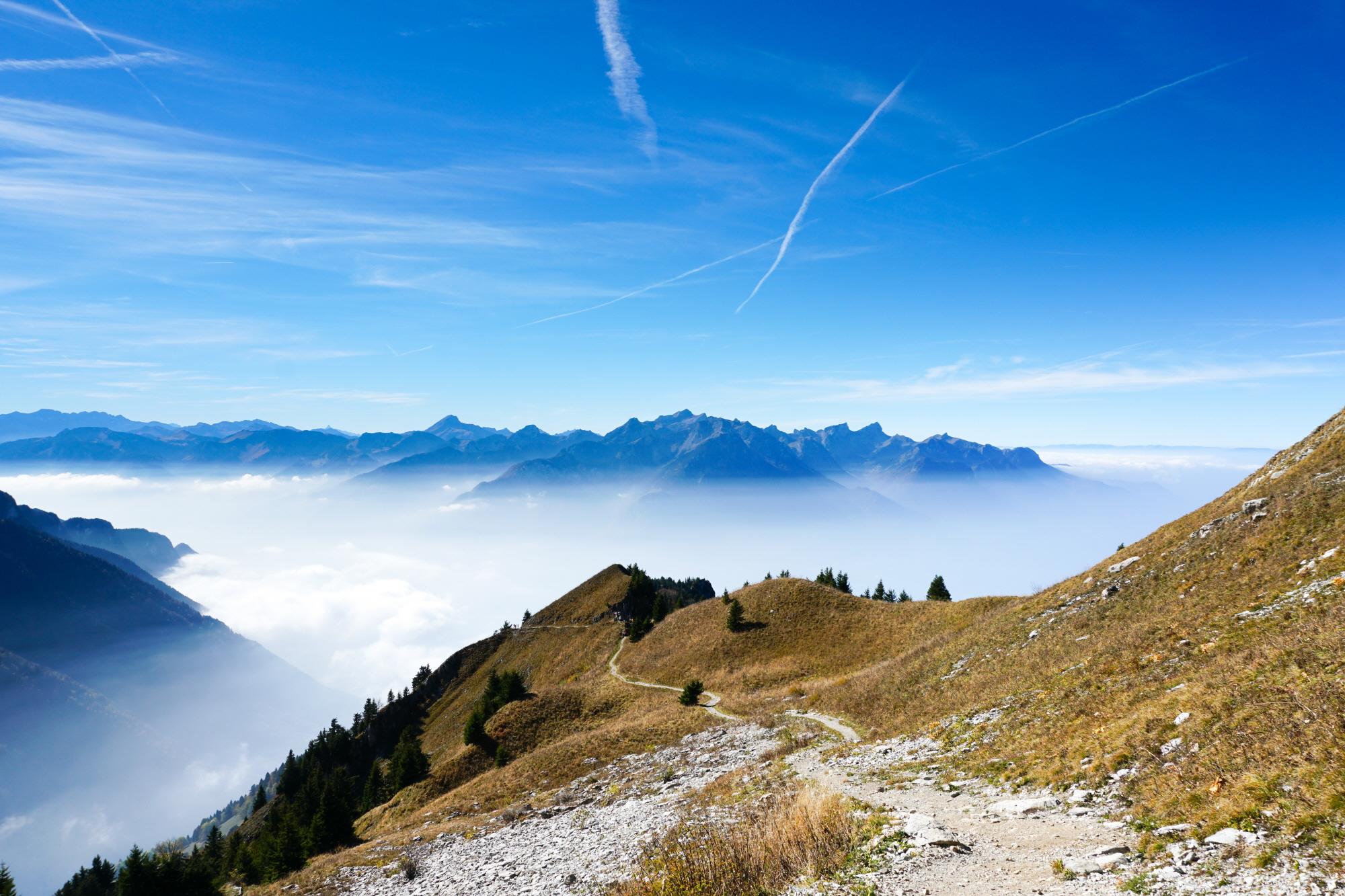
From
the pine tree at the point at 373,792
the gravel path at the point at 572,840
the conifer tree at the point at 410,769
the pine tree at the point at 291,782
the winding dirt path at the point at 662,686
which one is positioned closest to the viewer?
the gravel path at the point at 572,840

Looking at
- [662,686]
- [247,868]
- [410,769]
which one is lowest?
[247,868]

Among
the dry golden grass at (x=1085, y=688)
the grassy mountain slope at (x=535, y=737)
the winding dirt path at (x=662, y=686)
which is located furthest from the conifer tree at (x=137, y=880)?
the winding dirt path at (x=662, y=686)

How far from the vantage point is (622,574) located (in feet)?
447

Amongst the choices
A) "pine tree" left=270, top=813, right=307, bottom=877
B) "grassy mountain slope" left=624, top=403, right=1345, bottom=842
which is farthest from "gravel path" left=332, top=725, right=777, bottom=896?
"pine tree" left=270, top=813, right=307, bottom=877

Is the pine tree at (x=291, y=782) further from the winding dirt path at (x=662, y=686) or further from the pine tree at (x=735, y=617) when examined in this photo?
the pine tree at (x=735, y=617)

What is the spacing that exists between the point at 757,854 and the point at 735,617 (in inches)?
A: 2381

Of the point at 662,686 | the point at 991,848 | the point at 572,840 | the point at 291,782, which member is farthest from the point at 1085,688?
the point at 291,782

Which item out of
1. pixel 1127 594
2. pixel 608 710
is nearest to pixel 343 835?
pixel 608 710

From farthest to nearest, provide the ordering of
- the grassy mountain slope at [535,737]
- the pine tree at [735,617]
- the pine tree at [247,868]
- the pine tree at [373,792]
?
the pine tree at [735,617], the pine tree at [373,792], the pine tree at [247,868], the grassy mountain slope at [535,737]

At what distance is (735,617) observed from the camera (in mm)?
72500

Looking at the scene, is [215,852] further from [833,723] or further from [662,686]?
[833,723]

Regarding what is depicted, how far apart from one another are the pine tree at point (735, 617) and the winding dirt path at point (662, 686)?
12.0m

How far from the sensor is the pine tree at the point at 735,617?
7250 cm

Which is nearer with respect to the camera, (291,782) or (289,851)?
(289,851)
